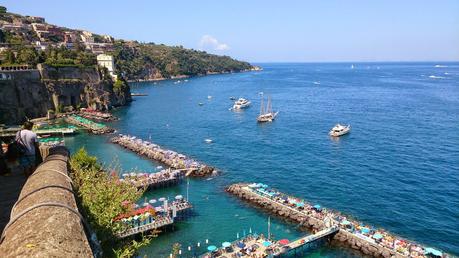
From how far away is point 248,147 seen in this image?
71875mm

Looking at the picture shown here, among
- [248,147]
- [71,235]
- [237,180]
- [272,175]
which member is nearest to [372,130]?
[248,147]

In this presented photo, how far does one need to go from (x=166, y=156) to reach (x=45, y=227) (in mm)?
56696

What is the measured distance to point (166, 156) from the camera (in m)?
62.2

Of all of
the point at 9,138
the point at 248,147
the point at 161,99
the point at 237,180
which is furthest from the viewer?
the point at 161,99

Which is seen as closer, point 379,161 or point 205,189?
point 205,189

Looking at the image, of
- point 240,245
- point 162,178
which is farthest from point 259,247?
point 162,178

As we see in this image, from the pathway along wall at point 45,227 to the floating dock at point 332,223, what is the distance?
32.4m

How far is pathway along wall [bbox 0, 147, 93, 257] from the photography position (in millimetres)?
5621

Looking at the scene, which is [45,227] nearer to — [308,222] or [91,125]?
[308,222]

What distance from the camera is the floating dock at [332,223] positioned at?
33.5m

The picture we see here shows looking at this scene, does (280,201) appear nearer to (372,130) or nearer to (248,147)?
(248,147)

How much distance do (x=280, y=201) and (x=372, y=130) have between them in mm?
50177

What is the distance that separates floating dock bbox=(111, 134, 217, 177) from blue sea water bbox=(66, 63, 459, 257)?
1.96 m

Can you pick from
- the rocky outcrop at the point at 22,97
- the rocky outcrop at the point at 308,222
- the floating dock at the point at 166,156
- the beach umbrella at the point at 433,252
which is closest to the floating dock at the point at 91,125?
the floating dock at the point at 166,156
